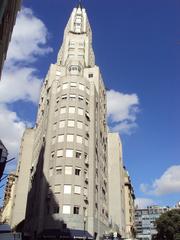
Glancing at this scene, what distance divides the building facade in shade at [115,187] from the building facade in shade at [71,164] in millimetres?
7471

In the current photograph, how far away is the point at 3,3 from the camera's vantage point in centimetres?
1689

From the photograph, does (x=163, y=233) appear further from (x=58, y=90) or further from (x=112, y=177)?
(x=58, y=90)

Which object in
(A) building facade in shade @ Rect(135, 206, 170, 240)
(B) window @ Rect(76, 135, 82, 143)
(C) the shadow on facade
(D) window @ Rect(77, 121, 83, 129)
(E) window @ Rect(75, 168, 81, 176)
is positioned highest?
(A) building facade in shade @ Rect(135, 206, 170, 240)

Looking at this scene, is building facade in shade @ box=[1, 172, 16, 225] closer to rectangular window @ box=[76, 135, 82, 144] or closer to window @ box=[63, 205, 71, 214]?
rectangular window @ box=[76, 135, 82, 144]

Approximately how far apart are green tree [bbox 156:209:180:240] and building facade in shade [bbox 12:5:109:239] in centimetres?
1124

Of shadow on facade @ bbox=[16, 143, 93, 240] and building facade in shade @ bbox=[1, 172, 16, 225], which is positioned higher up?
building facade in shade @ bbox=[1, 172, 16, 225]

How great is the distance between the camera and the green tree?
58.5 metres

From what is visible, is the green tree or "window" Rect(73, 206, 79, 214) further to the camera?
the green tree

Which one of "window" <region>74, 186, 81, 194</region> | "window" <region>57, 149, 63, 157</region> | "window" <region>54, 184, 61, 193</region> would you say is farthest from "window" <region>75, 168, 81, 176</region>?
"window" <region>57, 149, 63, 157</region>

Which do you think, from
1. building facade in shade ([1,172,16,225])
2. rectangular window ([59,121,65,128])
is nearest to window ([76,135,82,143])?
rectangular window ([59,121,65,128])

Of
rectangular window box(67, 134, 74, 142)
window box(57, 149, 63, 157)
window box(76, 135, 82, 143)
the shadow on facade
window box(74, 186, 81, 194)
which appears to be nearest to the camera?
the shadow on facade

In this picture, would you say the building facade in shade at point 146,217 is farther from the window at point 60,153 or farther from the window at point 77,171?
the window at point 60,153

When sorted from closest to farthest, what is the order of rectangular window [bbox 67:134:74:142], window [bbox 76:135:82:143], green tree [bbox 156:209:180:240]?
1. rectangular window [bbox 67:134:74:142]
2. window [bbox 76:135:82:143]
3. green tree [bbox 156:209:180:240]

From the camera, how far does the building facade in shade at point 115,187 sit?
6800 centimetres
